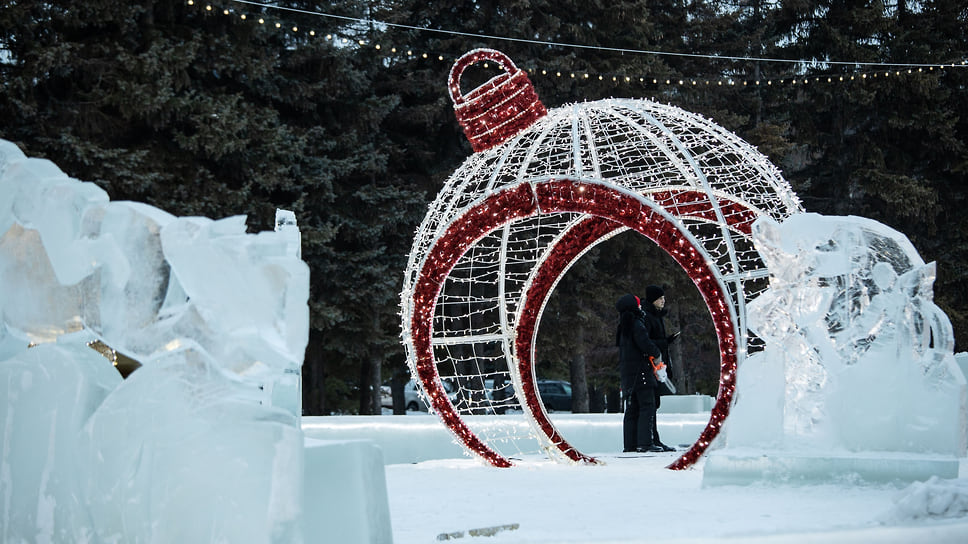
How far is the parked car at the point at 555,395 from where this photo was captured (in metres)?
22.1

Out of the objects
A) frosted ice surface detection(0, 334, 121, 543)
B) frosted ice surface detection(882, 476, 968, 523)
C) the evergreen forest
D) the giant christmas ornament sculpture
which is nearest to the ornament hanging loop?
the giant christmas ornament sculpture

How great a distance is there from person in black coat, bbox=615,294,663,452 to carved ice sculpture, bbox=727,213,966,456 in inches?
112

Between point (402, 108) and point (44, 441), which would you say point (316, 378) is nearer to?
point (402, 108)

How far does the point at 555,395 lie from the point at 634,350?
14.6 meters

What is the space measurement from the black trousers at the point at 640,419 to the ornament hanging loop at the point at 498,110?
2.19 meters

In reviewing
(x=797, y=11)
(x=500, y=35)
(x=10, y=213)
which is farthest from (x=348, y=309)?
(x=10, y=213)

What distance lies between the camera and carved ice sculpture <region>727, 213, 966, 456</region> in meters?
4.71

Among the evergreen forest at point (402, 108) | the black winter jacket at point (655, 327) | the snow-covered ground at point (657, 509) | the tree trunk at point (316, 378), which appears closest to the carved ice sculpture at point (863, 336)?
the snow-covered ground at point (657, 509)

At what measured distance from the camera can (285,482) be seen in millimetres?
2680

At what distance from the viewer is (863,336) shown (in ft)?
15.6

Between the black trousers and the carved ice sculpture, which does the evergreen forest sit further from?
the carved ice sculpture

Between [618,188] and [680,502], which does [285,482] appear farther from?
[618,188]

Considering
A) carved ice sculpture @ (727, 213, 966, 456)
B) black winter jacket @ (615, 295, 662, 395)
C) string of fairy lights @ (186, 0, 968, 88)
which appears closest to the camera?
carved ice sculpture @ (727, 213, 966, 456)

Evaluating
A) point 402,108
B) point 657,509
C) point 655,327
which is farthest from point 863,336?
point 402,108
